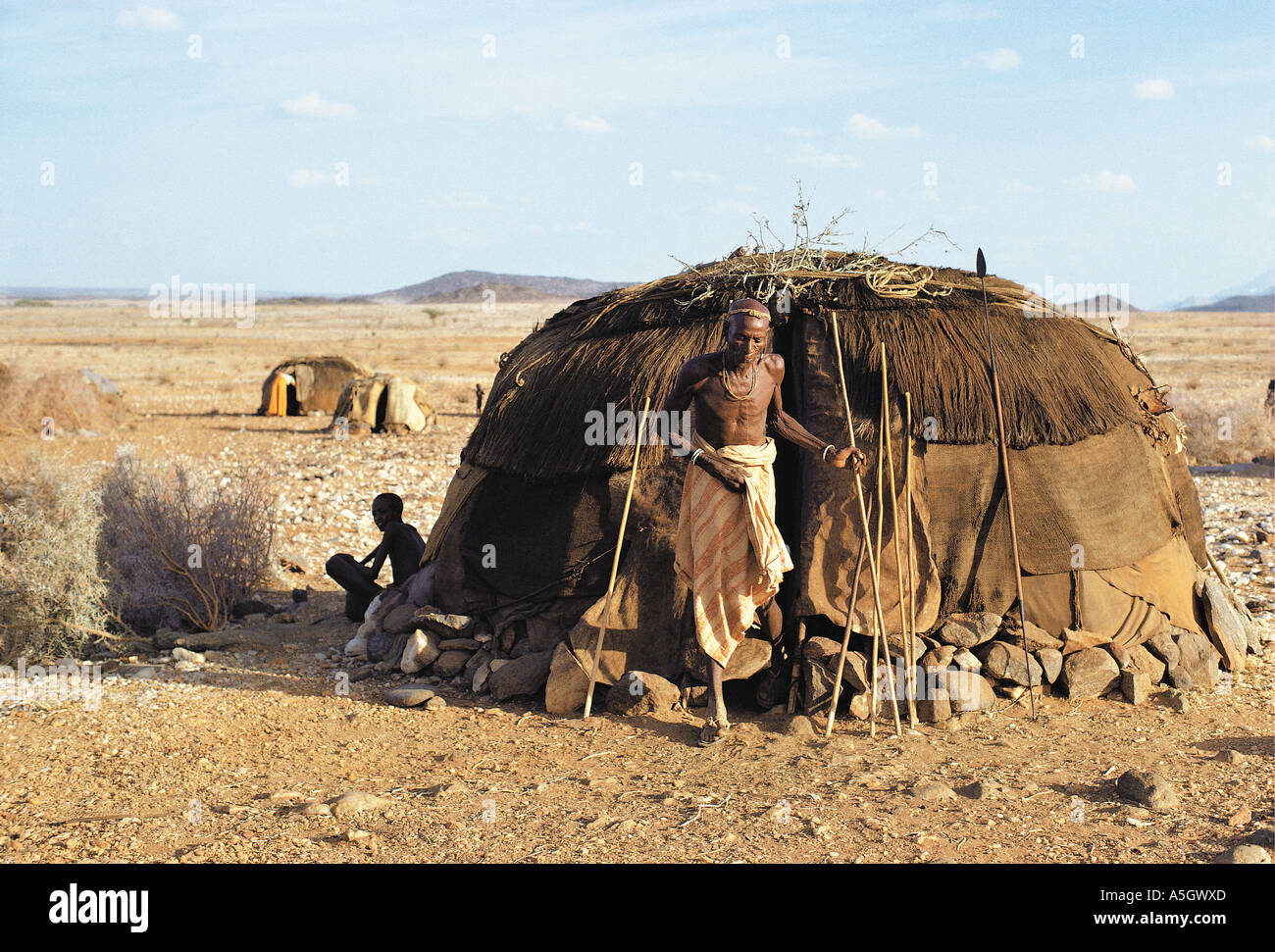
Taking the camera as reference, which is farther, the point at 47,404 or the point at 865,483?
the point at 47,404

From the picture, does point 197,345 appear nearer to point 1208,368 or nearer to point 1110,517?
point 1208,368

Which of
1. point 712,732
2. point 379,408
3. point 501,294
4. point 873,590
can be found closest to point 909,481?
point 873,590

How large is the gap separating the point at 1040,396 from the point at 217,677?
17.1ft

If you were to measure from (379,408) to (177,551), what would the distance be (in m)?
10.3

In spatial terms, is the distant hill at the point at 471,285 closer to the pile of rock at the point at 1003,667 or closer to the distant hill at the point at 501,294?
the distant hill at the point at 501,294

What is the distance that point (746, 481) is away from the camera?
535 centimetres

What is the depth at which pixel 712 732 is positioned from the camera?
5.46 meters

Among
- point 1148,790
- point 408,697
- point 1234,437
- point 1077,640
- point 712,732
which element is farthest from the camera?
point 1234,437

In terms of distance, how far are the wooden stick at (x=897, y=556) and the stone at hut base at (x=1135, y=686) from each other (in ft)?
4.07

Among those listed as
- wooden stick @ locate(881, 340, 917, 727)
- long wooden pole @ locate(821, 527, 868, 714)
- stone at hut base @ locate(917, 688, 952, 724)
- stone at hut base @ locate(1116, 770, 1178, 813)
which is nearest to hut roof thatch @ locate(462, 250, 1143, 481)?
wooden stick @ locate(881, 340, 917, 727)

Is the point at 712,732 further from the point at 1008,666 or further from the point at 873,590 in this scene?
the point at 1008,666

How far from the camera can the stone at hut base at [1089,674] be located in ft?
19.4

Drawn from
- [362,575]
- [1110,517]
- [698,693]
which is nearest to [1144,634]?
[1110,517]

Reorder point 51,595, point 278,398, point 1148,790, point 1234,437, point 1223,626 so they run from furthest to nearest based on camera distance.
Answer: point 278,398 → point 1234,437 → point 51,595 → point 1223,626 → point 1148,790
